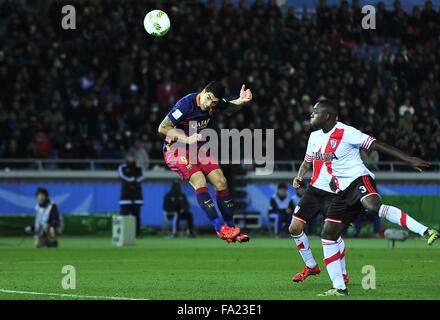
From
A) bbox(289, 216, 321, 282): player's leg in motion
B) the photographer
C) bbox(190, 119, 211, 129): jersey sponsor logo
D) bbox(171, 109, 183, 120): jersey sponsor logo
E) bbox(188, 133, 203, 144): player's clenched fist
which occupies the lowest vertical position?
the photographer

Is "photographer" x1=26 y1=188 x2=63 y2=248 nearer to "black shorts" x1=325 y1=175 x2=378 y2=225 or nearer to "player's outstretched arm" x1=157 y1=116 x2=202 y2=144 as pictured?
"player's outstretched arm" x1=157 y1=116 x2=202 y2=144

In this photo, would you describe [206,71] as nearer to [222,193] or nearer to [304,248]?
[222,193]

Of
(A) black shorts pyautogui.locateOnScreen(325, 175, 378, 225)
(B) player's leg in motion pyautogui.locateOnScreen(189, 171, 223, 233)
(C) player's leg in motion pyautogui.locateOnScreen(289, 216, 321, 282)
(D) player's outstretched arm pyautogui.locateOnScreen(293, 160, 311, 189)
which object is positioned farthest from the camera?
(B) player's leg in motion pyautogui.locateOnScreen(189, 171, 223, 233)

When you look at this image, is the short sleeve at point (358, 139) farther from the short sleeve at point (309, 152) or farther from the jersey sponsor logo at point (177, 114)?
the jersey sponsor logo at point (177, 114)

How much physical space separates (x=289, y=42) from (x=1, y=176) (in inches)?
434

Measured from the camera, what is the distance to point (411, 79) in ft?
108

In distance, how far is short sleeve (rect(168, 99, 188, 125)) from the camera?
45.1 feet

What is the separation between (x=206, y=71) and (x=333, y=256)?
19560mm

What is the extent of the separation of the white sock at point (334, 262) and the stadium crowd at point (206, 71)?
55.7 feet

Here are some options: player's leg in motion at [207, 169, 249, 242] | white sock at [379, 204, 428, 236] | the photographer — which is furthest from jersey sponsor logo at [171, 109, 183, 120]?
the photographer

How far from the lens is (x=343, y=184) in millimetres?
12266

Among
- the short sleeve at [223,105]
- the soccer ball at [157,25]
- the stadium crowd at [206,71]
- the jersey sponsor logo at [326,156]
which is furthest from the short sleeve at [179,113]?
the stadium crowd at [206,71]
